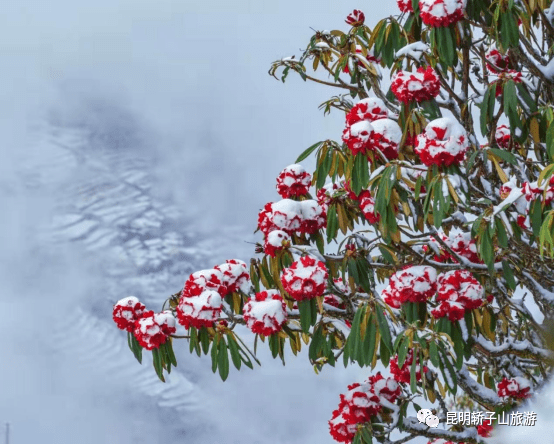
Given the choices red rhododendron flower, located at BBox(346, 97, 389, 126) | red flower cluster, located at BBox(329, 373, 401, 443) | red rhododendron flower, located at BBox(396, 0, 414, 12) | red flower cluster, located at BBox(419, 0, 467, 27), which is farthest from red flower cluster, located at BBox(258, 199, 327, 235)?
red rhododendron flower, located at BBox(396, 0, 414, 12)

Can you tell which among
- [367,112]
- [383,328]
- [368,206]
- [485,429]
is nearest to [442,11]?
[367,112]

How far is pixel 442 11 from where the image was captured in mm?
1878

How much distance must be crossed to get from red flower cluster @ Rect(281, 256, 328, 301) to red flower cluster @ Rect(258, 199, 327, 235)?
0.66ft

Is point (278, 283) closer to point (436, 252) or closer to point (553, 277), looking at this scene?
point (436, 252)

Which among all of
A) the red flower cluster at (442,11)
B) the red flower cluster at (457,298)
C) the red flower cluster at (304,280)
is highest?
the red flower cluster at (442,11)

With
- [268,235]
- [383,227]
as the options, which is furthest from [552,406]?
[268,235]

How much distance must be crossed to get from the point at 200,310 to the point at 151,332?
0.66 feet

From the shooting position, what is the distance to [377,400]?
2.06 metres

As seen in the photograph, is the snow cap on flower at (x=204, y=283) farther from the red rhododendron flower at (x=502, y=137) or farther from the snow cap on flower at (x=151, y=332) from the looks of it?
the red rhododendron flower at (x=502, y=137)

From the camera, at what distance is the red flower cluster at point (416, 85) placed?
180 centimetres

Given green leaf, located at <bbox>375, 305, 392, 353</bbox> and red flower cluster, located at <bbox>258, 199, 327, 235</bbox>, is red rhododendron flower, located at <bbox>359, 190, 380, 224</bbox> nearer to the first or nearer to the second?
red flower cluster, located at <bbox>258, 199, 327, 235</bbox>

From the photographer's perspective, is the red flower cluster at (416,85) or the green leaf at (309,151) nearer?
the red flower cluster at (416,85)

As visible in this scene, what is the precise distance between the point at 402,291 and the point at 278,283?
38 centimetres

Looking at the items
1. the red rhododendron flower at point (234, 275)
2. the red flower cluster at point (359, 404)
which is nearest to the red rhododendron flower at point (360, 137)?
the red rhododendron flower at point (234, 275)
